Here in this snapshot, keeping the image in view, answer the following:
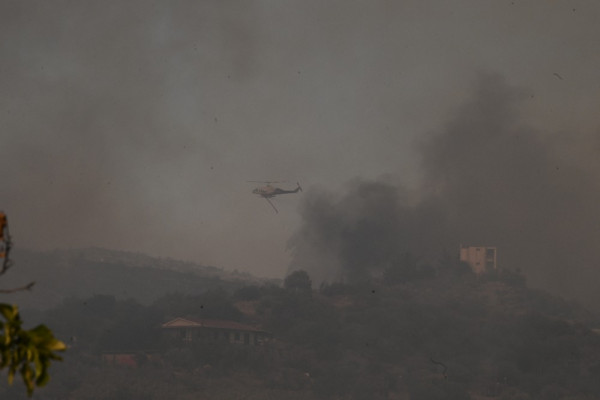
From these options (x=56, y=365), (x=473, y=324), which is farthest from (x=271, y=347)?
(x=473, y=324)

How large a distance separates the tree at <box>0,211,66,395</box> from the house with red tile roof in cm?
14348

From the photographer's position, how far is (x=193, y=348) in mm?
146000

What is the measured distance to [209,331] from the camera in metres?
154

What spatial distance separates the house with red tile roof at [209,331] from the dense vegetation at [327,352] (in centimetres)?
338

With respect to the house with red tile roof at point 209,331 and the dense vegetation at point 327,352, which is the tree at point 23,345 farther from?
the house with red tile roof at point 209,331

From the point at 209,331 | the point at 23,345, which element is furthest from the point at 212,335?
the point at 23,345

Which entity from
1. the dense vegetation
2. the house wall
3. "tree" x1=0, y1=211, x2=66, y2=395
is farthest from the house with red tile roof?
"tree" x1=0, y1=211, x2=66, y2=395

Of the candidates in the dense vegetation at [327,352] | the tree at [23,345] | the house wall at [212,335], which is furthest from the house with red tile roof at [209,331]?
the tree at [23,345]

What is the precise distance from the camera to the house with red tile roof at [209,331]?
501 ft

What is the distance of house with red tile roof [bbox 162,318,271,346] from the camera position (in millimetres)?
152750

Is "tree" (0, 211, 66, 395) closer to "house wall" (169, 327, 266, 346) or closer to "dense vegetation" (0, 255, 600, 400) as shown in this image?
"dense vegetation" (0, 255, 600, 400)

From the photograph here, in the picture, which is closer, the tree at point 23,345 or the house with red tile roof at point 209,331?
the tree at point 23,345

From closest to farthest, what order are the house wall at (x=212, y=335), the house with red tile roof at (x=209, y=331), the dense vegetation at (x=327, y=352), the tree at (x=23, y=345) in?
the tree at (x=23, y=345) → the dense vegetation at (x=327, y=352) → the house wall at (x=212, y=335) → the house with red tile roof at (x=209, y=331)

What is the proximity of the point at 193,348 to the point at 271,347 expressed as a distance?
17.4 metres
